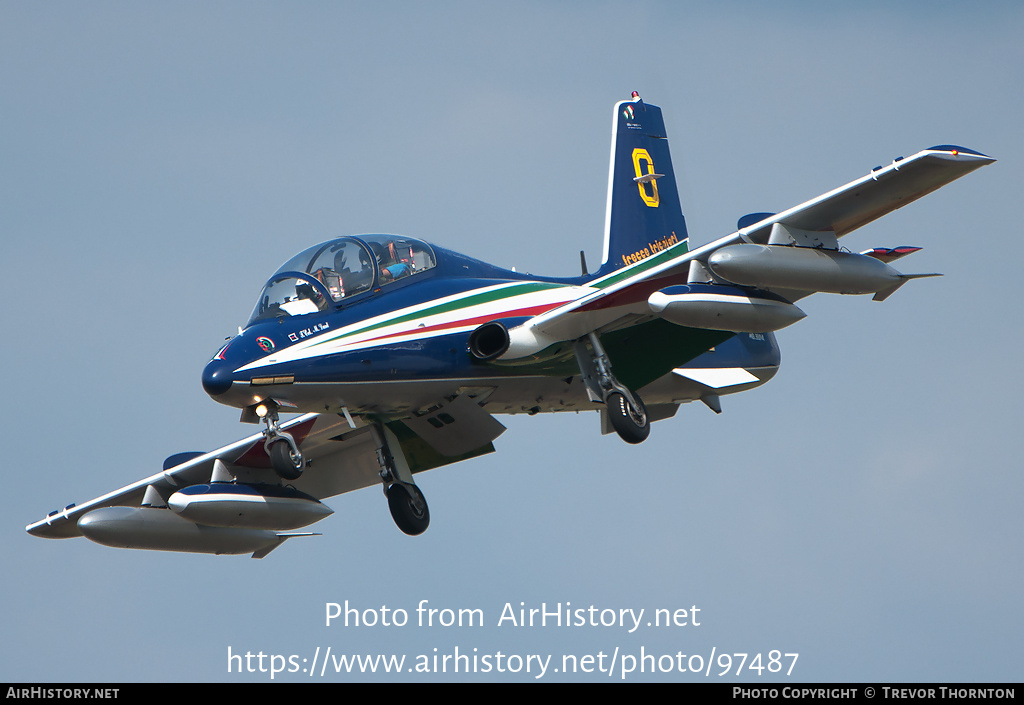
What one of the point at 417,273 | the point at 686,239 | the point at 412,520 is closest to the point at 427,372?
the point at 417,273

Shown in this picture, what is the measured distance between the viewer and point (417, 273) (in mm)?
17844

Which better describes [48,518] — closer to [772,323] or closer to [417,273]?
[417,273]

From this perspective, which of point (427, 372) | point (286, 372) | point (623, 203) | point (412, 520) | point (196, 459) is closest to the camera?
point (286, 372)

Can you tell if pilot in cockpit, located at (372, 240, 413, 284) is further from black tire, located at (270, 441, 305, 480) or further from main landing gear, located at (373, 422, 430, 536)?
main landing gear, located at (373, 422, 430, 536)

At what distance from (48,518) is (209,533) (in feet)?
8.99

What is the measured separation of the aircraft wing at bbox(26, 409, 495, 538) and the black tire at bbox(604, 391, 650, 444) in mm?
2113

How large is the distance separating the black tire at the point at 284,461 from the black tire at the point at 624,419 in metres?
4.29

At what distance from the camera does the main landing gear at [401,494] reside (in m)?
19.2

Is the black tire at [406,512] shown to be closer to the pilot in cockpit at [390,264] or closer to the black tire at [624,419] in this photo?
the black tire at [624,419]

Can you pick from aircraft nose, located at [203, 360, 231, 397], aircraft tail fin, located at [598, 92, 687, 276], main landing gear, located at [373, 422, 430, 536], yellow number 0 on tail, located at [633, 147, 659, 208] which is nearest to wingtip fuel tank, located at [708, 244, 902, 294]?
aircraft tail fin, located at [598, 92, 687, 276]

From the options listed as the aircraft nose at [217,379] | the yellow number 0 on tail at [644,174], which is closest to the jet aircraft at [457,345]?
the aircraft nose at [217,379]

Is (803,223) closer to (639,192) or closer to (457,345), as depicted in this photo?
(457,345)

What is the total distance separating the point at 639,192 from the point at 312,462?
24.5ft

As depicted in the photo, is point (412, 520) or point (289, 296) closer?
point (289, 296)
